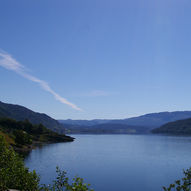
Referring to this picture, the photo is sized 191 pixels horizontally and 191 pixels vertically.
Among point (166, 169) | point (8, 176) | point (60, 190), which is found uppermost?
point (8, 176)

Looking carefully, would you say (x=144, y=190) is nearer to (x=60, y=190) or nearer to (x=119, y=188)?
(x=119, y=188)

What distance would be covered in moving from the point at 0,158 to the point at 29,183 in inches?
321

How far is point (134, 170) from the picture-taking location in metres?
91.5

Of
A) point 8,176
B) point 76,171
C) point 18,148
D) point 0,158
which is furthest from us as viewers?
point 18,148

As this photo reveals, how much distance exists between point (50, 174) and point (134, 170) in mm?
34787

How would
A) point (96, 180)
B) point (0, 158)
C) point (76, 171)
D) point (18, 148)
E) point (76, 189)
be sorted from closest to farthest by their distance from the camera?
point (76, 189) → point (0, 158) → point (96, 180) → point (76, 171) → point (18, 148)

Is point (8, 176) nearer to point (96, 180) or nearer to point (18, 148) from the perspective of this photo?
point (96, 180)

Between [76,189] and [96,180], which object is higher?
[76,189]

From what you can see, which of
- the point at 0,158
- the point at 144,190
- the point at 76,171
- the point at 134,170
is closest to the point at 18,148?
the point at 76,171

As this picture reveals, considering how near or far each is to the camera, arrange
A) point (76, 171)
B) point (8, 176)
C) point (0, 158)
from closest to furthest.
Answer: point (8, 176) → point (0, 158) → point (76, 171)

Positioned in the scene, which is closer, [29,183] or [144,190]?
[29,183]

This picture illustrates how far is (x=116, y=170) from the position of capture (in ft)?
299

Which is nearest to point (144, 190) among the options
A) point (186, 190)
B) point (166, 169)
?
point (166, 169)

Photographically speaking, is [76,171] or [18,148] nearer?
[76,171]
